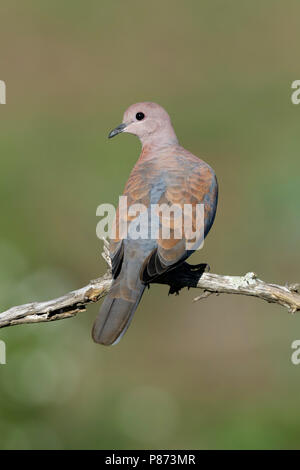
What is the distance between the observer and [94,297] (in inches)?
249

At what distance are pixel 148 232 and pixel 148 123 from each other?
1.35 meters

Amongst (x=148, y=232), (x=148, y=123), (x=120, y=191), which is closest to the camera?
(x=148, y=232)

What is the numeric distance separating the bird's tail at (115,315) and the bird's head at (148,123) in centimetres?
162

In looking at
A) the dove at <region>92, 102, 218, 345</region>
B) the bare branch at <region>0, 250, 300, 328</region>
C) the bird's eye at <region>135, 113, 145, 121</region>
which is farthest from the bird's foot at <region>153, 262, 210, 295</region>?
the bird's eye at <region>135, 113, 145, 121</region>

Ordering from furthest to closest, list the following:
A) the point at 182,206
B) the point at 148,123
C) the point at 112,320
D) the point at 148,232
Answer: the point at 148,123
the point at 182,206
the point at 148,232
the point at 112,320

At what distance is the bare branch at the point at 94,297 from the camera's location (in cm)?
606

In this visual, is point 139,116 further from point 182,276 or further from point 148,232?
point 182,276

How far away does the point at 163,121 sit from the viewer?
756cm

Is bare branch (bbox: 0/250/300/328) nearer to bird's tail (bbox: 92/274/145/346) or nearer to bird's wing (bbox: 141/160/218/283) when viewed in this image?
bird's tail (bbox: 92/274/145/346)

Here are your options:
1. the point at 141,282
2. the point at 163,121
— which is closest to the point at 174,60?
the point at 163,121

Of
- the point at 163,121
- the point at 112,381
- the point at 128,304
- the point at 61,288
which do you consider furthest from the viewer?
the point at 112,381

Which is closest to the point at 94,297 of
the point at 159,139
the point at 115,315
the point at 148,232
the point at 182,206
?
the point at 115,315

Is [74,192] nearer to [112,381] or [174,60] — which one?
[112,381]

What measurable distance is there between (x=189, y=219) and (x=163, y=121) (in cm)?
126
